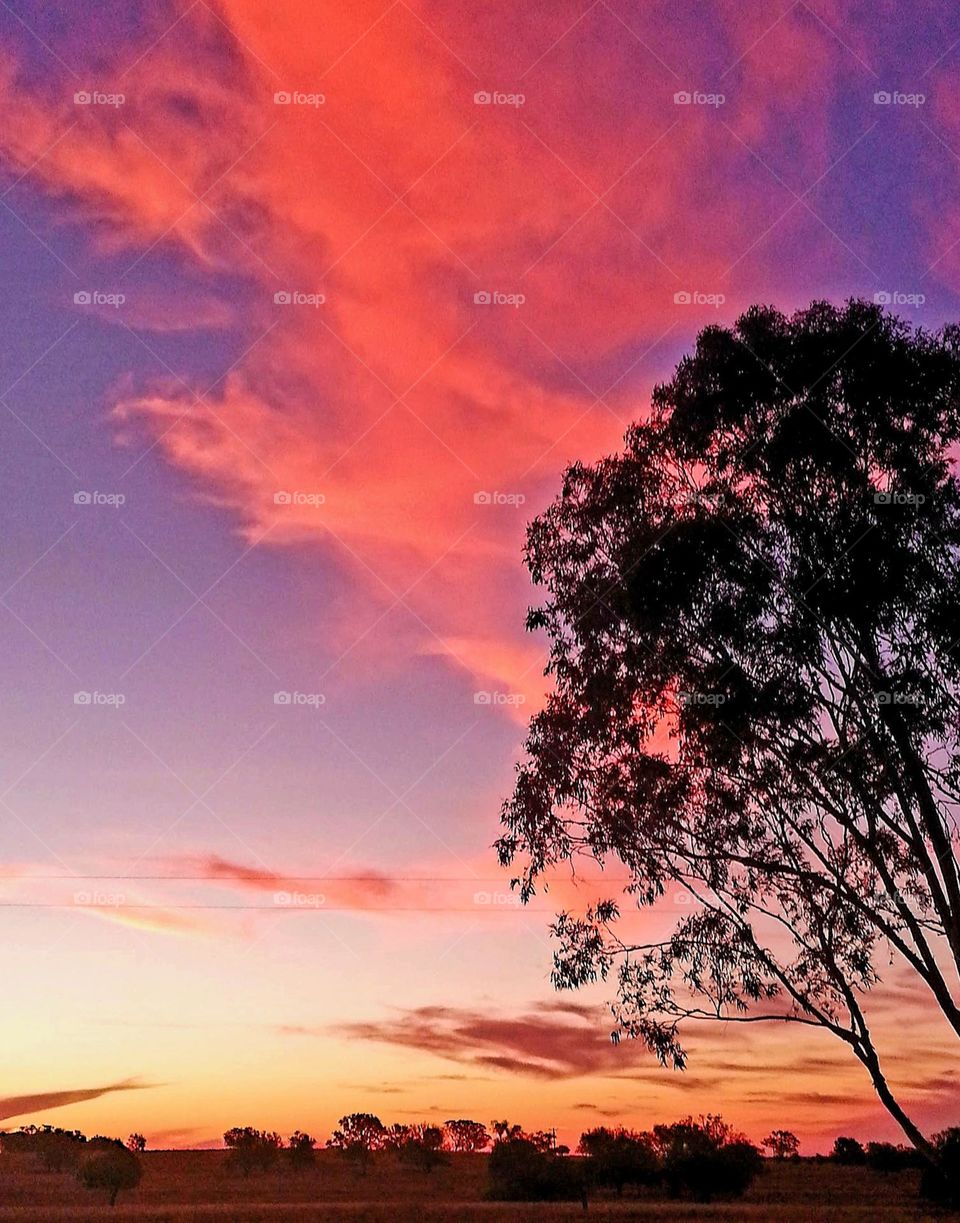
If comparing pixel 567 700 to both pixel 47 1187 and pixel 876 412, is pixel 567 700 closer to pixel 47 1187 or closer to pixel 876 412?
pixel 876 412

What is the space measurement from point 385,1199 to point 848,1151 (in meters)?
37.9

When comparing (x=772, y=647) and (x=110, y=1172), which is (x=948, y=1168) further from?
(x=110, y=1172)

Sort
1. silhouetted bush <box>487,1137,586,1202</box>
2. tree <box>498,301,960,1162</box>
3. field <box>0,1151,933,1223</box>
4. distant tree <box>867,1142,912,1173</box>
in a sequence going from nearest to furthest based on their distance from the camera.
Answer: tree <box>498,301,960,1162</box>
field <box>0,1151,933,1223</box>
silhouetted bush <box>487,1137,586,1202</box>
distant tree <box>867,1142,912,1173</box>

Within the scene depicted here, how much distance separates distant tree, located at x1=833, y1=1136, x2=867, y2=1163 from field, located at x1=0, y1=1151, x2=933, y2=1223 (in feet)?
6.75

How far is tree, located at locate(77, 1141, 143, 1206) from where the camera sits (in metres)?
56.0

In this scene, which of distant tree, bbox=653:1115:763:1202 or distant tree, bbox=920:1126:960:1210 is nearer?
distant tree, bbox=920:1126:960:1210

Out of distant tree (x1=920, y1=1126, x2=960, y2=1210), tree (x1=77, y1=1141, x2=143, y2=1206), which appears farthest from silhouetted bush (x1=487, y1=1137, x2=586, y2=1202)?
distant tree (x1=920, y1=1126, x2=960, y2=1210)

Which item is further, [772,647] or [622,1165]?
[622,1165]

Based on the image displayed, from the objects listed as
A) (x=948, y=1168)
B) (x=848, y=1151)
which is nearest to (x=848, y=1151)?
(x=848, y=1151)

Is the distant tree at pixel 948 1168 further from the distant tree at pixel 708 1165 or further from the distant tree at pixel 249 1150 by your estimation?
the distant tree at pixel 249 1150

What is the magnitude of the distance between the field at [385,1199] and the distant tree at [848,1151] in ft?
6.75

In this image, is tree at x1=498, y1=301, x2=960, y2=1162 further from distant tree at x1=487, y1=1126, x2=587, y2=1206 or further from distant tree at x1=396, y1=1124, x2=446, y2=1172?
distant tree at x1=396, y1=1124, x2=446, y2=1172

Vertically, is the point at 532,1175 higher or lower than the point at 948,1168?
lower

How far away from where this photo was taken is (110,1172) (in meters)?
56.4
